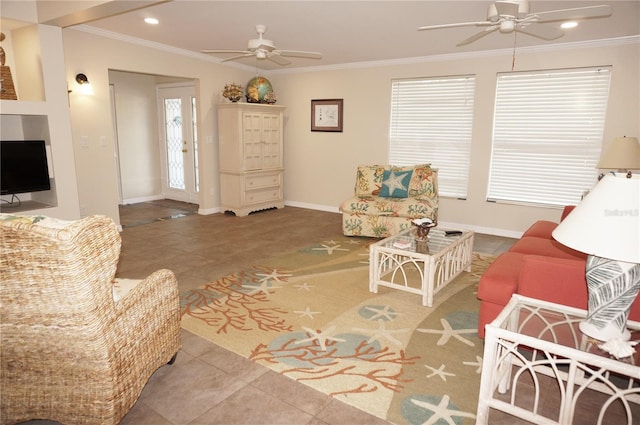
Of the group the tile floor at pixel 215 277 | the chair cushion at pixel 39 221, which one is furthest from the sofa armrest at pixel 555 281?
the chair cushion at pixel 39 221

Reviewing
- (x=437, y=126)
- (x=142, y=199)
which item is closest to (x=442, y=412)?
(x=437, y=126)

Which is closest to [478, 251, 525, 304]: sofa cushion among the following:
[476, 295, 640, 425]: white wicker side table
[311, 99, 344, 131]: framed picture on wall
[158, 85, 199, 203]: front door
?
[476, 295, 640, 425]: white wicker side table

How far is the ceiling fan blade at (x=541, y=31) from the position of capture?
337 centimetres

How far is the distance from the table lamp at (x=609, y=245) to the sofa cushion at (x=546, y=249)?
5.05 feet

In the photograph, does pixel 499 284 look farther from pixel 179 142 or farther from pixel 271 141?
pixel 179 142

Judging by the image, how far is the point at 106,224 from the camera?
1.70 metres

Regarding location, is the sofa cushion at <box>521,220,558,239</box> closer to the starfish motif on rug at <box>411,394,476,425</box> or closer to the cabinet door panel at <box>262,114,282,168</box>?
the starfish motif on rug at <box>411,394,476,425</box>

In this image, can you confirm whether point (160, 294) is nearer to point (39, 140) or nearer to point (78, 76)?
point (39, 140)

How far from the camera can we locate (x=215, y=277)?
3934 mm

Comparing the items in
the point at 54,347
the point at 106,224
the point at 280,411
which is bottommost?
the point at 280,411

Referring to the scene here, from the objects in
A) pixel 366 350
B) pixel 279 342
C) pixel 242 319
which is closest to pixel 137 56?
pixel 242 319

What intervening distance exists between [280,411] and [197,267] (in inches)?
95.8

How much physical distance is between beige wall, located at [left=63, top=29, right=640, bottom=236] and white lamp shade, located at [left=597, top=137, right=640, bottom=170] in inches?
31.7

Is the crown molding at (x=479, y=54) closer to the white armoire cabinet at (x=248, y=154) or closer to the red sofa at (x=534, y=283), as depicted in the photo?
the white armoire cabinet at (x=248, y=154)
